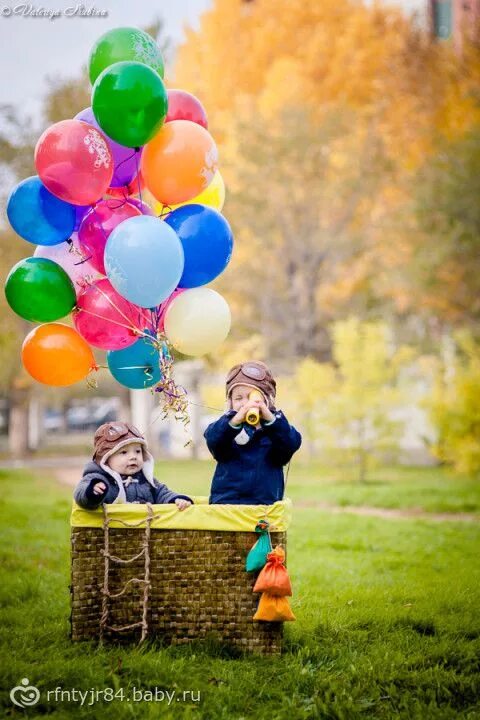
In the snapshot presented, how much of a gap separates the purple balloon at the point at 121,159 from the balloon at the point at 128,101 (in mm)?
177

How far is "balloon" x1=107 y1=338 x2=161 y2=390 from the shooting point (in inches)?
165

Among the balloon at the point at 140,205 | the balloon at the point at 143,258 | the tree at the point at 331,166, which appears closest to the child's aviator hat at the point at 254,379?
the balloon at the point at 143,258

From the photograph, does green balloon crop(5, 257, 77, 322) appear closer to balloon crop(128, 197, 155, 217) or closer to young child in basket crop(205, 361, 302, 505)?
balloon crop(128, 197, 155, 217)

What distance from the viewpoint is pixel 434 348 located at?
46.3 ft

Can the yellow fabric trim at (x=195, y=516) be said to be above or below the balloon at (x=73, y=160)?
below

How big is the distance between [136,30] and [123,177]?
80cm

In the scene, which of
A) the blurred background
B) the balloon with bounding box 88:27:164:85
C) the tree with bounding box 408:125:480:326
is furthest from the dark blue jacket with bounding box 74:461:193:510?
the tree with bounding box 408:125:480:326

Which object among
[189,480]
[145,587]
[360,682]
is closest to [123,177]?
[145,587]

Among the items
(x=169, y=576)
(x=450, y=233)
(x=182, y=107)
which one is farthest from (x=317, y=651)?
(x=450, y=233)

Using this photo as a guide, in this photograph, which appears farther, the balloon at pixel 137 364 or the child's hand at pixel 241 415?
the balloon at pixel 137 364

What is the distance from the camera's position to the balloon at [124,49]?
12.7 feet

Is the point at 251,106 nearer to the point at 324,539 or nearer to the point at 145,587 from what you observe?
the point at 324,539

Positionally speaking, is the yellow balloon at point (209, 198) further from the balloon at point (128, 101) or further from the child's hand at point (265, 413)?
the child's hand at point (265, 413)

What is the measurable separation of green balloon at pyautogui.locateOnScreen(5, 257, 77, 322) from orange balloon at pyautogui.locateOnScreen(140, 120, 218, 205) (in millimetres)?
709
